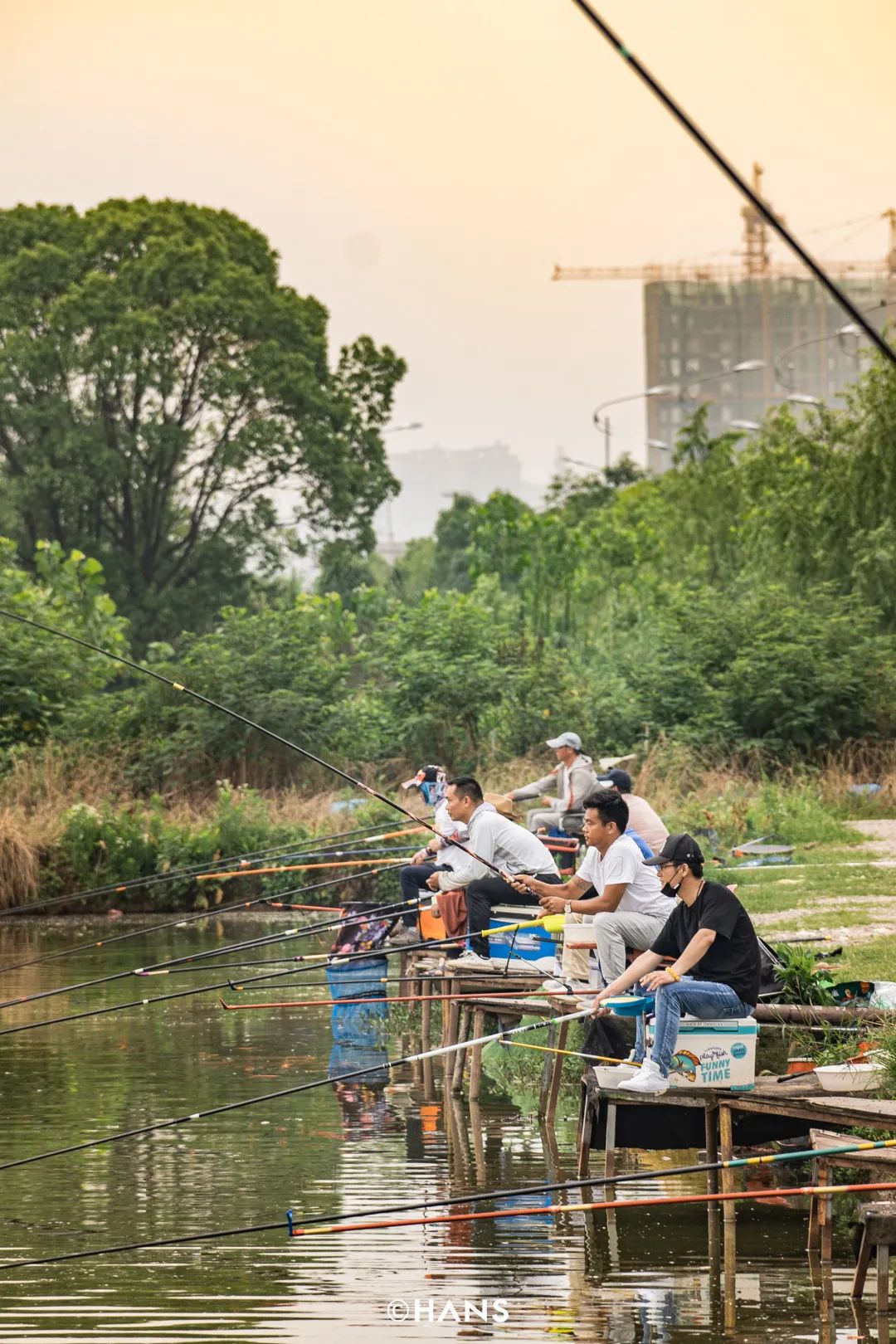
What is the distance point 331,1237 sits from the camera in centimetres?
910

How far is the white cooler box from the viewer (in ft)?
28.5

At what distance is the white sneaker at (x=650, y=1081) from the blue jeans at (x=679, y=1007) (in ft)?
0.08

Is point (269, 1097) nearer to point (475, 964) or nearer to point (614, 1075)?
point (614, 1075)

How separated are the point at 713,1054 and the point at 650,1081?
31 centimetres

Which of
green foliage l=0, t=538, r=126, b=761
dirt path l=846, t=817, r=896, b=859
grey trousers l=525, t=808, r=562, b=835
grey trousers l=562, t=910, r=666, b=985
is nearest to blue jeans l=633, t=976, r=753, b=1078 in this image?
grey trousers l=562, t=910, r=666, b=985

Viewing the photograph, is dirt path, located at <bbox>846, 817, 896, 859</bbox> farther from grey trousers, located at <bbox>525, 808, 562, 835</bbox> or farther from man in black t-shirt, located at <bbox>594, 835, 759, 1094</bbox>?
man in black t-shirt, located at <bbox>594, 835, 759, 1094</bbox>

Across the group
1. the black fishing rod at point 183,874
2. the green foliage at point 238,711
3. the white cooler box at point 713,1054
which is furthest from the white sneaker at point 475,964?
the green foliage at point 238,711

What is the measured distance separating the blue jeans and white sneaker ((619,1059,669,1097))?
23 mm

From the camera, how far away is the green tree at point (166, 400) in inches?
1547

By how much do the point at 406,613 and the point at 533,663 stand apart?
116 inches

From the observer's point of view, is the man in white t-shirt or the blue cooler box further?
the blue cooler box

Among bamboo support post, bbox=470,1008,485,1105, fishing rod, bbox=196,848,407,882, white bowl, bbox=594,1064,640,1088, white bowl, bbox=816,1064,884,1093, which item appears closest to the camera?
white bowl, bbox=816,1064,884,1093

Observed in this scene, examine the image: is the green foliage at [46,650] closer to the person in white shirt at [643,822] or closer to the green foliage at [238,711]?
the green foliage at [238,711]

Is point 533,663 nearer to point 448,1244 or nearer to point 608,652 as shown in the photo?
point 608,652
